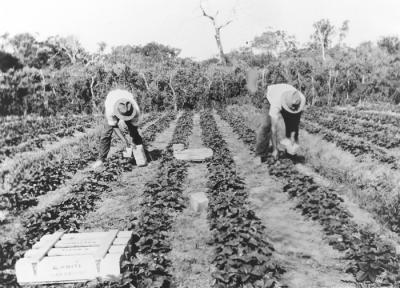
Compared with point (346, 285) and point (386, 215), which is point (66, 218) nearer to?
point (346, 285)

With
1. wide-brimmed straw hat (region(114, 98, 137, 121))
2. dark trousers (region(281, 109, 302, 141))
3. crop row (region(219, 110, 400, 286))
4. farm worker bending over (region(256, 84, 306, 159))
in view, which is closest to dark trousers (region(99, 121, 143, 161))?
wide-brimmed straw hat (region(114, 98, 137, 121))

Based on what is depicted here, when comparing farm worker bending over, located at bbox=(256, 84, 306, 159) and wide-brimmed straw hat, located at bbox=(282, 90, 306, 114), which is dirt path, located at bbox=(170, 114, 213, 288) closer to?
farm worker bending over, located at bbox=(256, 84, 306, 159)

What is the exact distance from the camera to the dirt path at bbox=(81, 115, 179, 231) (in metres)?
5.07

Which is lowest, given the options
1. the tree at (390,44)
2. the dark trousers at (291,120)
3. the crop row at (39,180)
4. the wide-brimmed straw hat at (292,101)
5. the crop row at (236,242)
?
the crop row at (236,242)

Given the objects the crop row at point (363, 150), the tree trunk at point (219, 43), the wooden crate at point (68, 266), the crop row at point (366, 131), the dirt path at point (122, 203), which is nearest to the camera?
the wooden crate at point (68, 266)

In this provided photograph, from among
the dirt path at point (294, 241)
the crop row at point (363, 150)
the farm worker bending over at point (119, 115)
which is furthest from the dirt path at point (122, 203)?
the crop row at point (363, 150)

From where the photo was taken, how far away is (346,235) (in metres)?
4.28

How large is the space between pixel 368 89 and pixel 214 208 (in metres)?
19.3

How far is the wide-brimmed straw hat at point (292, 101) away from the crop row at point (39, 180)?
156 inches

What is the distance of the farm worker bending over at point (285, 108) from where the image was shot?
666cm

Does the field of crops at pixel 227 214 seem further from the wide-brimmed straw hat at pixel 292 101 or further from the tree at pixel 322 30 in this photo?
the tree at pixel 322 30

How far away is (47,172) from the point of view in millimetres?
7410

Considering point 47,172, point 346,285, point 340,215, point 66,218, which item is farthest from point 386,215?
point 47,172

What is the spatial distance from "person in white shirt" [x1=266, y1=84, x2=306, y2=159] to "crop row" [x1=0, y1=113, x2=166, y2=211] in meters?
3.75
